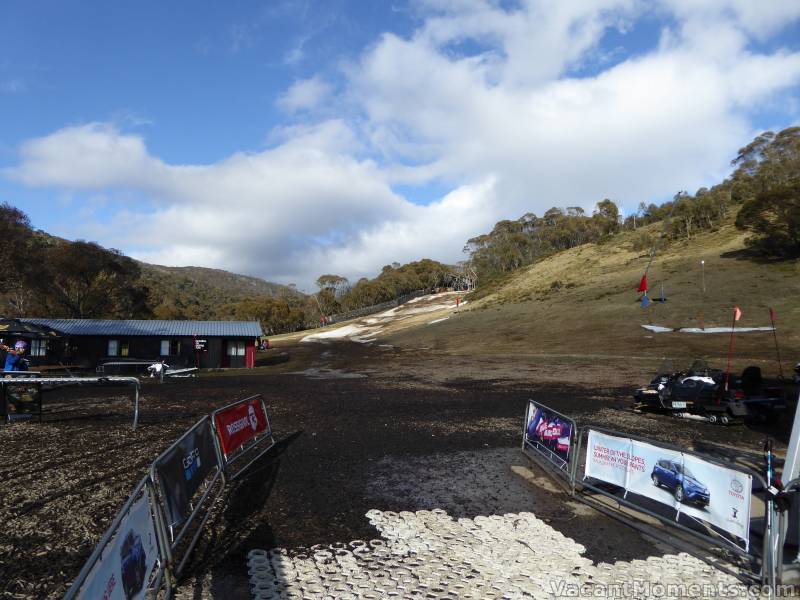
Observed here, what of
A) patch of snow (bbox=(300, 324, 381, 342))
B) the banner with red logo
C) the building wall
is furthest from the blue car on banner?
patch of snow (bbox=(300, 324, 381, 342))

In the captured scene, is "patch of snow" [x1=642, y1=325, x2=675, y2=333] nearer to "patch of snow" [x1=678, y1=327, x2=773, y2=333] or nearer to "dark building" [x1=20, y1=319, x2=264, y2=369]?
"patch of snow" [x1=678, y1=327, x2=773, y2=333]

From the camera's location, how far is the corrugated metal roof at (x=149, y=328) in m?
33.5

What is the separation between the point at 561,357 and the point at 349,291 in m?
101

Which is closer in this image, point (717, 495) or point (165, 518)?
point (165, 518)

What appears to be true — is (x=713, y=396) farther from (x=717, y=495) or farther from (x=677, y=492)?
(x=717, y=495)

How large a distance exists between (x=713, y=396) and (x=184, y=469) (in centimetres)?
1393

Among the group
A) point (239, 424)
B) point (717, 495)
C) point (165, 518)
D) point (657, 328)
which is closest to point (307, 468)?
point (239, 424)

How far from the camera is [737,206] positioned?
91.0 metres

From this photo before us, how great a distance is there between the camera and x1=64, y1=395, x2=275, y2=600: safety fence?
325 centimetres

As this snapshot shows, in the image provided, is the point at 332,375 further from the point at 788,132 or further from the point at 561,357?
the point at 788,132

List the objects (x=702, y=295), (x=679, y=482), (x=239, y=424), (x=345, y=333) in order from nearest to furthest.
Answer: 1. (x=679, y=482)
2. (x=239, y=424)
3. (x=702, y=295)
4. (x=345, y=333)

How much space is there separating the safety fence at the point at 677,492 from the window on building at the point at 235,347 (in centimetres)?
3255

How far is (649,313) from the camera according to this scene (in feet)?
146
